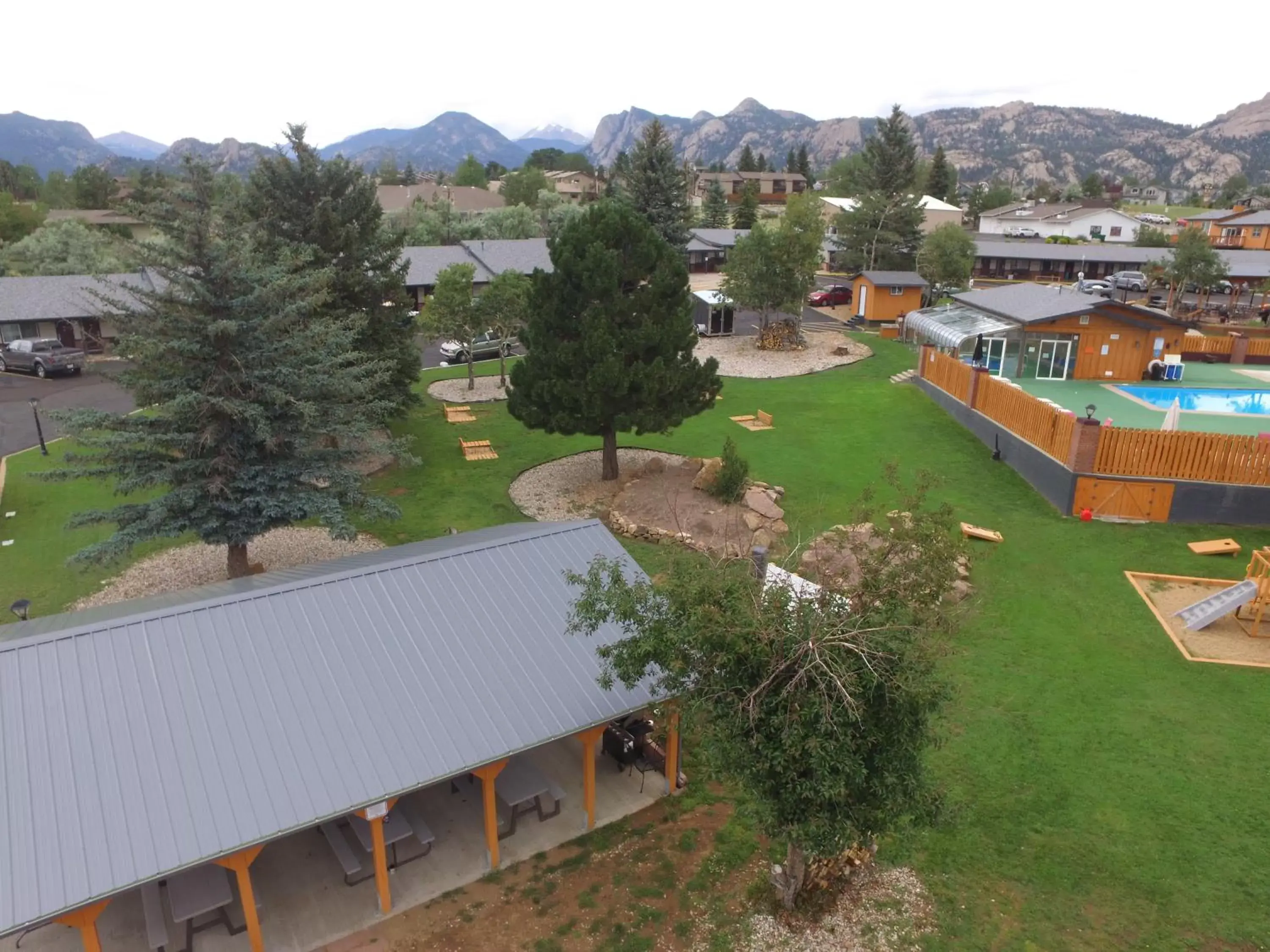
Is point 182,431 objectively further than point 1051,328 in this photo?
No

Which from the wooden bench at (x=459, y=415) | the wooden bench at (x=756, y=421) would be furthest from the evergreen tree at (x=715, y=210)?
the wooden bench at (x=459, y=415)

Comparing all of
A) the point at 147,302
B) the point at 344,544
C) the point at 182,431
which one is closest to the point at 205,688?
the point at 182,431

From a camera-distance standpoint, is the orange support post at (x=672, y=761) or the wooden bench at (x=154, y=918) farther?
the orange support post at (x=672, y=761)

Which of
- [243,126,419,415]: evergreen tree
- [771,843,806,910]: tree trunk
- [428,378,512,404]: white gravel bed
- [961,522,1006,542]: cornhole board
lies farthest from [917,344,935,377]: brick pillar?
[771,843,806,910]: tree trunk

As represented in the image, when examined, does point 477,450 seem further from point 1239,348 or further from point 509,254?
point 1239,348

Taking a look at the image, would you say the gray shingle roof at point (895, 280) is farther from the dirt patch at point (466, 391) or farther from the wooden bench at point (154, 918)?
the wooden bench at point (154, 918)

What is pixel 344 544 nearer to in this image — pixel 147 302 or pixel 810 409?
pixel 147 302

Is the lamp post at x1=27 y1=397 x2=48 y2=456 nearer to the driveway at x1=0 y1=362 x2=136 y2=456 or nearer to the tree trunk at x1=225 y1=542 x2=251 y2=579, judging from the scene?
the driveway at x1=0 y1=362 x2=136 y2=456
